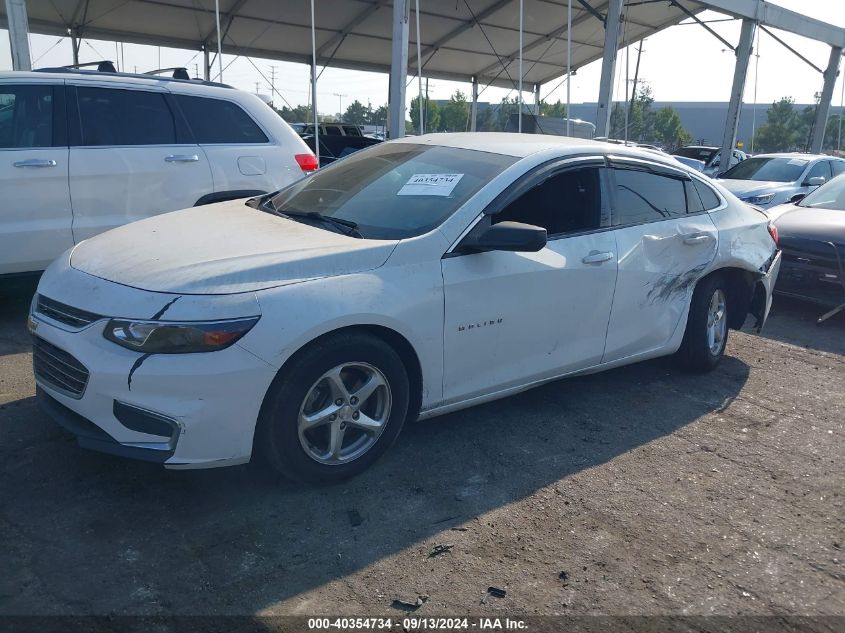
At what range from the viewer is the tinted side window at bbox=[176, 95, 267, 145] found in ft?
20.4

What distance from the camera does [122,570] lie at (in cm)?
270

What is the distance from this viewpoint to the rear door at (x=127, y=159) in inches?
222

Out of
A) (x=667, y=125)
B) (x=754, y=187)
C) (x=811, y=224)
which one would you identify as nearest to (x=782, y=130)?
(x=667, y=125)

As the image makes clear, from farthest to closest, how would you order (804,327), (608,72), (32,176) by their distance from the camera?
(608,72) < (804,327) < (32,176)

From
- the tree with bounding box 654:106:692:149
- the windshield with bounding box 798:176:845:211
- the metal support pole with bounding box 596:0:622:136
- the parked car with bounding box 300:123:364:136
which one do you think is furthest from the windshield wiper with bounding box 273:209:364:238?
the tree with bounding box 654:106:692:149

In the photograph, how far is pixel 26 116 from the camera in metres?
5.45

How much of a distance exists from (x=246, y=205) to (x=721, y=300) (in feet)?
11.3

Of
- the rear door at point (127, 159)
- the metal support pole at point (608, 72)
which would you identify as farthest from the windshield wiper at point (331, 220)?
the metal support pole at point (608, 72)

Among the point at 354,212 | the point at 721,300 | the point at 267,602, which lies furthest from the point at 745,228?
the point at 267,602

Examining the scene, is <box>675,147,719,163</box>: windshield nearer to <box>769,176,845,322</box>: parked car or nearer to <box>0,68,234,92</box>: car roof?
<box>769,176,845,322</box>: parked car

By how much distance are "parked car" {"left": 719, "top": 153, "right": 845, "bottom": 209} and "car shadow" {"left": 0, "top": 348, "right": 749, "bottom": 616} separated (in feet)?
Result: 28.6

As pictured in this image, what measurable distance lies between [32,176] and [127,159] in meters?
0.72

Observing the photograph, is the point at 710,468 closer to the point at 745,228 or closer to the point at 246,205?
the point at 745,228

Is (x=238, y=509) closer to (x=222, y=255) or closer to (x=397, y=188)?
(x=222, y=255)
